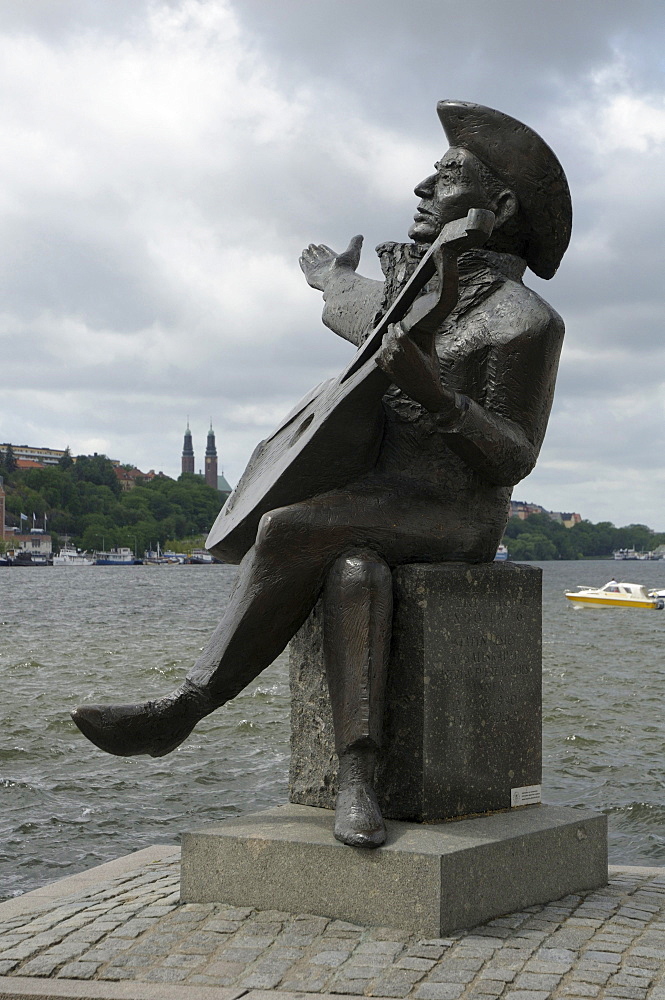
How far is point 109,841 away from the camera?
25.2ft

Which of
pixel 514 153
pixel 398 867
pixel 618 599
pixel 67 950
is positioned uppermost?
pixel 514 153

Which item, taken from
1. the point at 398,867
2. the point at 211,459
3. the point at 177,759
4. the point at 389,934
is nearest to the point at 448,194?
the point at 398,867

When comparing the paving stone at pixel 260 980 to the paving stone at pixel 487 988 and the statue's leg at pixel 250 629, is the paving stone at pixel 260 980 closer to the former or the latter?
the paving stone at pixel 487 988

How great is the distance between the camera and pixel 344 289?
5.49 m

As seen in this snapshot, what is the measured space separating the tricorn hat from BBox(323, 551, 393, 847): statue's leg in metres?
1.52

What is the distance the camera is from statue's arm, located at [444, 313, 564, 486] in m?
4.36

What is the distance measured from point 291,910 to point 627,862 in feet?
12.3

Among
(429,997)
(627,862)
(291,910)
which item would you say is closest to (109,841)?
(627,862)

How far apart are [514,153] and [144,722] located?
244 centimetres

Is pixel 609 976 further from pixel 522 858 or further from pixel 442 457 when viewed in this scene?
pixel 442 457

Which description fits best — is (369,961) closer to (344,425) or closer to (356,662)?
(356,662)

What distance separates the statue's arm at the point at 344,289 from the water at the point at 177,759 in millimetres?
3410

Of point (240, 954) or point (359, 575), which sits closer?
point (240, 954)

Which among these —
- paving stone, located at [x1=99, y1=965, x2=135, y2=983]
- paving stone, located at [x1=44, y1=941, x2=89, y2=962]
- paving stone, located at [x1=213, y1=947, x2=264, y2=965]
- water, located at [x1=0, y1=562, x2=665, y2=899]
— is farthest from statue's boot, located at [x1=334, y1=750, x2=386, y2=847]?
water, located at [x1=0, y1=562, x2=665, y2=899]
